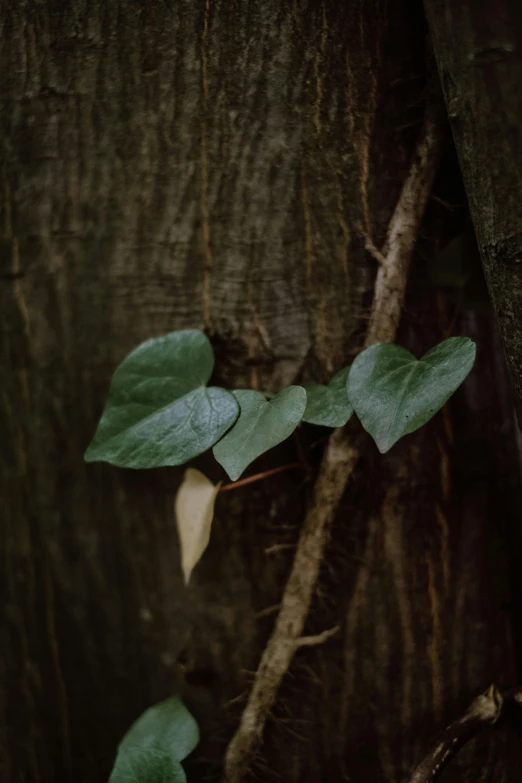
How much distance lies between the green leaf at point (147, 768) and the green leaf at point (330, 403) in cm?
43

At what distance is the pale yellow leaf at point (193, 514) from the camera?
724 mm

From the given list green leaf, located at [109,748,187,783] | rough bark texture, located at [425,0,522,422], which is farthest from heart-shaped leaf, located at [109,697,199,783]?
rough bark texture, located at [425,0,522,422]

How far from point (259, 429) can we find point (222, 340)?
0.53ft

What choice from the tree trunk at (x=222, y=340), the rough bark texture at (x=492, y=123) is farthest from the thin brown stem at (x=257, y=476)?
the rough bark texture at (x=492, y=123)

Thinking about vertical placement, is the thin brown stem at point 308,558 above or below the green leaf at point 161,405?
below

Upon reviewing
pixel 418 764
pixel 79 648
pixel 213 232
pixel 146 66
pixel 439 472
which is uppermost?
pixel 146 66

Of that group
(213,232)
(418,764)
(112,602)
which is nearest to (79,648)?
(112,602)

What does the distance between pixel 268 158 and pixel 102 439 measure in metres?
0.40

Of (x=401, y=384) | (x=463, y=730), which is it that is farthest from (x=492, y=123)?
(x=463, y=730)

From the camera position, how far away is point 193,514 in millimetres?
734

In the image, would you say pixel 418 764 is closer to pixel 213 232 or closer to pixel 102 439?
pixel 102 439

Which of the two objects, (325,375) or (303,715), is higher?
(325,375)

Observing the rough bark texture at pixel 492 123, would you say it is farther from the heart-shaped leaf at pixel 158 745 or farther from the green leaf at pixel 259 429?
the heart-shaped leaf at pixel 158 745

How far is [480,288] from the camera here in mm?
796
